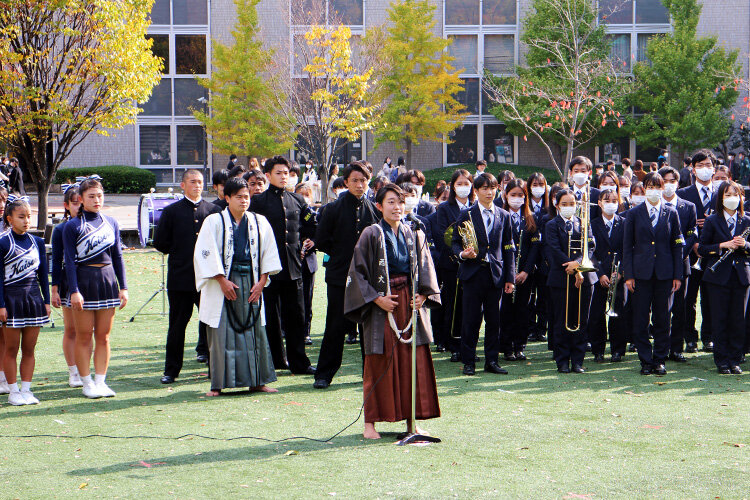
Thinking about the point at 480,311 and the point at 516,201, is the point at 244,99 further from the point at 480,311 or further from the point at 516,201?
the point at 480,311

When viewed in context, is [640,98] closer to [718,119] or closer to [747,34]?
[718,119]

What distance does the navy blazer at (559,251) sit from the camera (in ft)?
30.4

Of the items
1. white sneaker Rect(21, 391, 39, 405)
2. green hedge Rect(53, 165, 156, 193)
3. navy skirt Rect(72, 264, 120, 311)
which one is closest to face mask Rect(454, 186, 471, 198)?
navy skirt Rect(72, 264, 120, 311)

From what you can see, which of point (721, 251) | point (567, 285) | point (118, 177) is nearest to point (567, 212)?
point (567, 285)

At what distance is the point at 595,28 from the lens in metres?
33.5

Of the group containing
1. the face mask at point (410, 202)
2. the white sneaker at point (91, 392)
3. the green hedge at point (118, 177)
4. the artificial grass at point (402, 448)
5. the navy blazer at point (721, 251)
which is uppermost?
the green hedge at point (118, 177)

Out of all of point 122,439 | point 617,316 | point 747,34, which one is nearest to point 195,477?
point 122,439

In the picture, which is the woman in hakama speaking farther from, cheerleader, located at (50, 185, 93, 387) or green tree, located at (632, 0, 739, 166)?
green tree, located at (632, 0, 739, 166)

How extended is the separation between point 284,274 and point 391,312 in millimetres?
2518

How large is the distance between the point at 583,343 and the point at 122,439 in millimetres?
4740

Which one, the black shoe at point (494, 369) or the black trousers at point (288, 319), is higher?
the black trousers at point (288, 319)

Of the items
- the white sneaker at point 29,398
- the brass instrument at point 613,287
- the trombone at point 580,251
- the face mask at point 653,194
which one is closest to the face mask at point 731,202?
the face mask at point 653,194

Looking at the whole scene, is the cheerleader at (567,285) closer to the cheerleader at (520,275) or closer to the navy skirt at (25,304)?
the cheerleader at (520,275)

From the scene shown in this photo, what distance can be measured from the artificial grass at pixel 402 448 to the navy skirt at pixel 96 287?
0.84 m
